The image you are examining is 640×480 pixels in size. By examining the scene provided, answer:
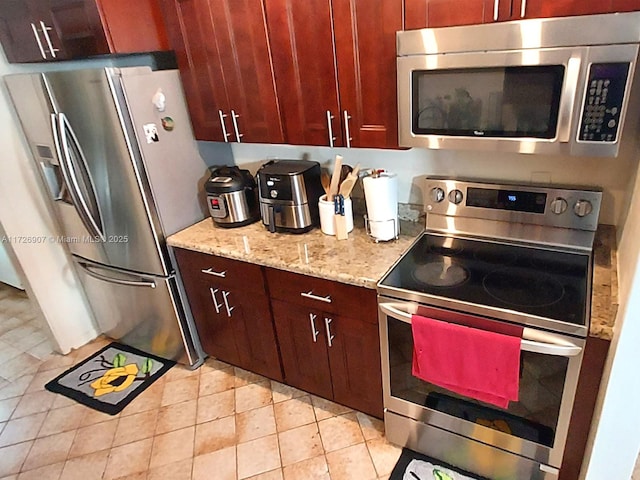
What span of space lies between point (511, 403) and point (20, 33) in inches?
103

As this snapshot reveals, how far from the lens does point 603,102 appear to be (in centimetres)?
118

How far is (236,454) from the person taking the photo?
190 centimetres

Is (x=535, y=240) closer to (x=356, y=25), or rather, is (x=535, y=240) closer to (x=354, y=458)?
(x=356, y=25)

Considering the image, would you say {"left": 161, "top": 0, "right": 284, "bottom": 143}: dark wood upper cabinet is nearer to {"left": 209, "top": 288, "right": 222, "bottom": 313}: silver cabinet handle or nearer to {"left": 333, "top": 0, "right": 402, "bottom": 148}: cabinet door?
{"left": 333, "top": 0, "right": 402, "bottom": 148}: cabinet door

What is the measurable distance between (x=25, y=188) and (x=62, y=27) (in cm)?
96

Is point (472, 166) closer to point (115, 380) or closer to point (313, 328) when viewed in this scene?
point (313, 328)

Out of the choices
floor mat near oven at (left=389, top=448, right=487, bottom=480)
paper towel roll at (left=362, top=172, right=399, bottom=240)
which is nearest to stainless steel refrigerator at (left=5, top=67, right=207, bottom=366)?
paper towel roll at (left=362, top=172, right=399, bottom=240)

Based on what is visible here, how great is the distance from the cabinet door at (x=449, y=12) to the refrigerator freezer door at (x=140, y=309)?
1.60 meters

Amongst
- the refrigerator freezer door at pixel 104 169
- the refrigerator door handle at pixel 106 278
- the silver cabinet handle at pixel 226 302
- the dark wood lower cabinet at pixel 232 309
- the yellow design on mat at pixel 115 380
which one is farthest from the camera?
the yellow design on mat at pixel 115 380

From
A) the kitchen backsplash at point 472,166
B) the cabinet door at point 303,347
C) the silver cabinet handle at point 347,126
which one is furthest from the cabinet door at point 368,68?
the cabinet door at point 303,347

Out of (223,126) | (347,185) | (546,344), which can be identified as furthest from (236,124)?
(546,344)

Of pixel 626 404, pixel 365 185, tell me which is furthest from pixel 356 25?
pixel 626 404

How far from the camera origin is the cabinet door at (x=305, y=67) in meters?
1.56

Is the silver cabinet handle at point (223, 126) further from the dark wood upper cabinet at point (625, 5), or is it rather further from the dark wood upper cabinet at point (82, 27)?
the dark wood upper cabinet at point (625, 5)
